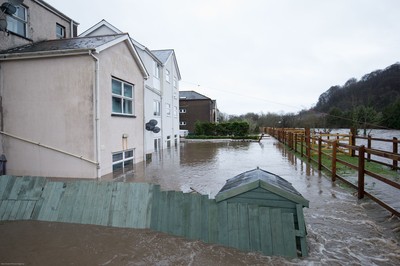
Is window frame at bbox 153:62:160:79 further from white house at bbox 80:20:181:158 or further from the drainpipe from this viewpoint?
the drainpipe

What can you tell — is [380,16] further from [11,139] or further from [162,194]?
[11,139]

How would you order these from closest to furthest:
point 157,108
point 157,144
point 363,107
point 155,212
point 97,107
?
point 155,212 < point 97,107 < point 157,144 < point 157,108 < point 363,107

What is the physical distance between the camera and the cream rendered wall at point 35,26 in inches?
387

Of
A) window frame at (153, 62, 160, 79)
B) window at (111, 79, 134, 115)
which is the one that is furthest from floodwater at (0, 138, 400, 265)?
window frame at (153, 62, 160, 79)

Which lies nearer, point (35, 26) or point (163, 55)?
A: point (35, 26)

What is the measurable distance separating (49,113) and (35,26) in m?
5.40

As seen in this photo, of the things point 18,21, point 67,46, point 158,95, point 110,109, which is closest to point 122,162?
point 110,109

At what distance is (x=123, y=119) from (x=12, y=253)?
7352mm

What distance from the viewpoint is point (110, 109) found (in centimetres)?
963

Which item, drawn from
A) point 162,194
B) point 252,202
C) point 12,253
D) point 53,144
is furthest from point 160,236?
point 53,144

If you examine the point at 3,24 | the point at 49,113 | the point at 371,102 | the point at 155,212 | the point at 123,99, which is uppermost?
the point at 371,102

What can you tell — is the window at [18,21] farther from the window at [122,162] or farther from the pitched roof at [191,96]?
the pitched roof at [191,96]

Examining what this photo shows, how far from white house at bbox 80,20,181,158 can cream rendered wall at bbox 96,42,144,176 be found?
158 cm

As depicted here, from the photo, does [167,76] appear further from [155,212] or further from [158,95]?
[155,212]
